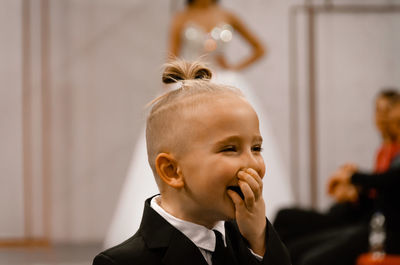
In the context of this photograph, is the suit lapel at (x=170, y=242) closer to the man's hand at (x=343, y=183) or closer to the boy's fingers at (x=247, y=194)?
the boy's fingers at (x=247, y=194)

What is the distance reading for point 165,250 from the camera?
898 millimetres

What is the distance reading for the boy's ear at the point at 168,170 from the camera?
0.93 metres

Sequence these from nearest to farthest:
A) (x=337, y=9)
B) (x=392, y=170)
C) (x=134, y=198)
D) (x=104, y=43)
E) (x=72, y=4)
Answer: (x=134, y=198) < (x=392, y=170) < (x=72, y=4) < (x=104, y=43) < (x=337, y=9)

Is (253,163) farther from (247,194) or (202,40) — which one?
(202,40)

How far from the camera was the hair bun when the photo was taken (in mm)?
972

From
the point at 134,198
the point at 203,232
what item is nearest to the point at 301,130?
the point at 134,198

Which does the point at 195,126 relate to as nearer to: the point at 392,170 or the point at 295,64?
the point at 392,170

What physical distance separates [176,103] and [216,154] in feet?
0.33

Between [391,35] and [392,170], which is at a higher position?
[391,35]

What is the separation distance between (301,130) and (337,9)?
1.12m

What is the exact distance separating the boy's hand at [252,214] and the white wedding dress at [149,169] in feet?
4.17

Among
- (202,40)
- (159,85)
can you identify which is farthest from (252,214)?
(159,85)

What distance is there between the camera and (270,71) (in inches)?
234

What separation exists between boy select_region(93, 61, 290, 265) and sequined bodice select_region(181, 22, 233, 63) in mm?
3179
